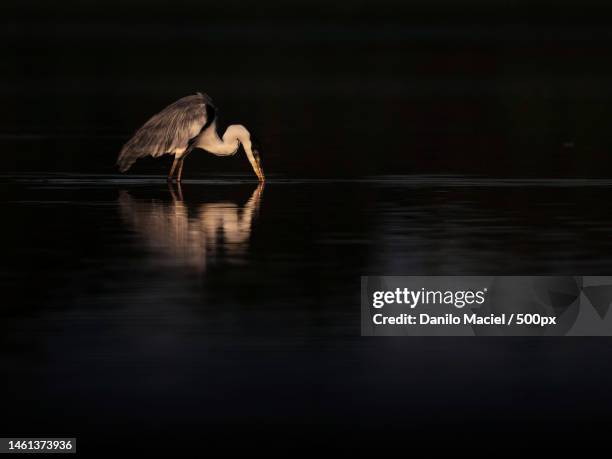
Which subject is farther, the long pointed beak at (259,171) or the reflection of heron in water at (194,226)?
the long pointed beak at (259,171)

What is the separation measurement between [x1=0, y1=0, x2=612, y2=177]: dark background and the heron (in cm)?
158

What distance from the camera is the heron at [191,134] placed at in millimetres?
23375

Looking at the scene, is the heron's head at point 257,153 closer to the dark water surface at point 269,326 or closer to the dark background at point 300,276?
the dark background at point 300,276

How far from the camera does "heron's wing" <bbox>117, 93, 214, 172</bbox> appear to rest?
76.7 ft

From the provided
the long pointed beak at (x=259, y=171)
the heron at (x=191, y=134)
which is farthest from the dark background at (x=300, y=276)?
the heron at (x=191, y=134)

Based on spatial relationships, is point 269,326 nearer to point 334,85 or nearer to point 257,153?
point 257,153

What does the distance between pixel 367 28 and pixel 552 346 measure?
9324 centimetres

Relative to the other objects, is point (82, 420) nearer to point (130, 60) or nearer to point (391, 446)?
point (391, 446)

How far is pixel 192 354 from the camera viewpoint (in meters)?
12.4

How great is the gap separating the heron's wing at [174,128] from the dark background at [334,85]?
5.00 feet

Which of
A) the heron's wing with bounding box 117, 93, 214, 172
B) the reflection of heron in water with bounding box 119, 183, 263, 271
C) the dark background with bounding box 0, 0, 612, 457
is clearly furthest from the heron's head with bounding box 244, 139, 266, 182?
the reflection of heron in water with bounding box 119, 183, 263, 271

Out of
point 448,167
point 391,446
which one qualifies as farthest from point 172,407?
point 448,167

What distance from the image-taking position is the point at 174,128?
23500 mm

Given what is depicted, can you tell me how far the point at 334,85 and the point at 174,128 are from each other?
30366mm
